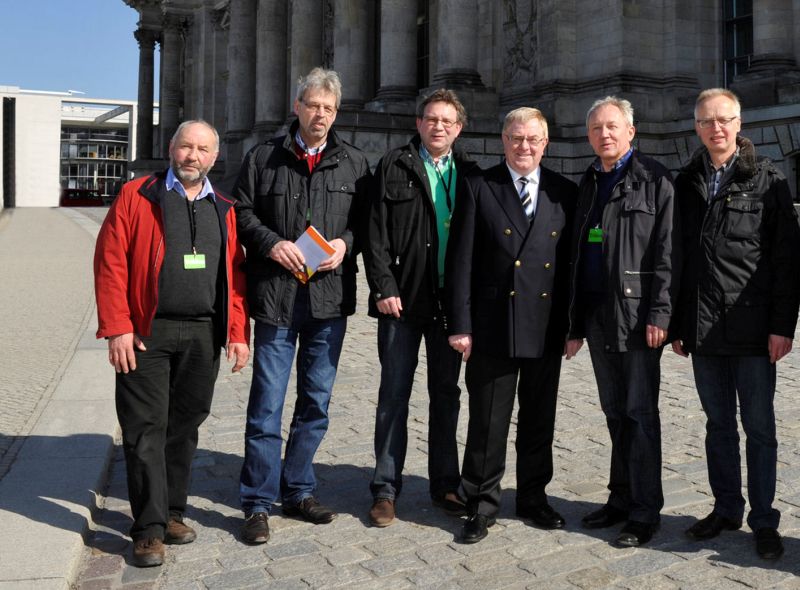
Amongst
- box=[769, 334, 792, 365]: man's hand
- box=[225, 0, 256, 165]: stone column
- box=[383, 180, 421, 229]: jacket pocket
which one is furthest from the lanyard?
box=[225, 0, 256, 165]: stone column

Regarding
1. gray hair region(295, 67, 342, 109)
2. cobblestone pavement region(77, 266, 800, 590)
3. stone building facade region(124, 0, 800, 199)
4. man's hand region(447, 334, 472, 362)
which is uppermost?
stone building facade region(124, 0, 800, 199)

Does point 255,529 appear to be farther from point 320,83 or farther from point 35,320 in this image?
point 35,320

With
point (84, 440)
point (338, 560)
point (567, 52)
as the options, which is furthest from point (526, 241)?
point (567, 52)

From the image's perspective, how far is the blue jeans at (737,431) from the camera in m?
4.95

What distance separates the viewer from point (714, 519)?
5.12m

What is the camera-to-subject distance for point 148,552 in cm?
474

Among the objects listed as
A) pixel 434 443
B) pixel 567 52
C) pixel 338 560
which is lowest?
pixel 338 560

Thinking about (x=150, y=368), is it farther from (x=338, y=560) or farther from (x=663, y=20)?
(x=663, y=20)

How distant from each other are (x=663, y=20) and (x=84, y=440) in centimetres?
1993

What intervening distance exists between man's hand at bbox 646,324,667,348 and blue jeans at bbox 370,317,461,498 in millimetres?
1113

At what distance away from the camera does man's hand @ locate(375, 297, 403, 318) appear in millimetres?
5332

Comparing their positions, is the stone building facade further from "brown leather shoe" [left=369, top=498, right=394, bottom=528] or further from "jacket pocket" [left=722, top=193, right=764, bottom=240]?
"brown leather shoe" [left=369, top=498, right=394, bottom=528]

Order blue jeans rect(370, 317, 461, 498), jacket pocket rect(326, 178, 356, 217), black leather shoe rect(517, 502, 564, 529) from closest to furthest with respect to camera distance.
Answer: black leather shoe rect(517, 502, 564, 529), jacket pocket rect(326, 178, 356, 217), blue jeans rect(370, 317, 461, 498)

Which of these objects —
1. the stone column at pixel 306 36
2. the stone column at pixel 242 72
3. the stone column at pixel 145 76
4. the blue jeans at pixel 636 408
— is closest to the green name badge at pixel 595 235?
the blue jeans at pixel 636 408
